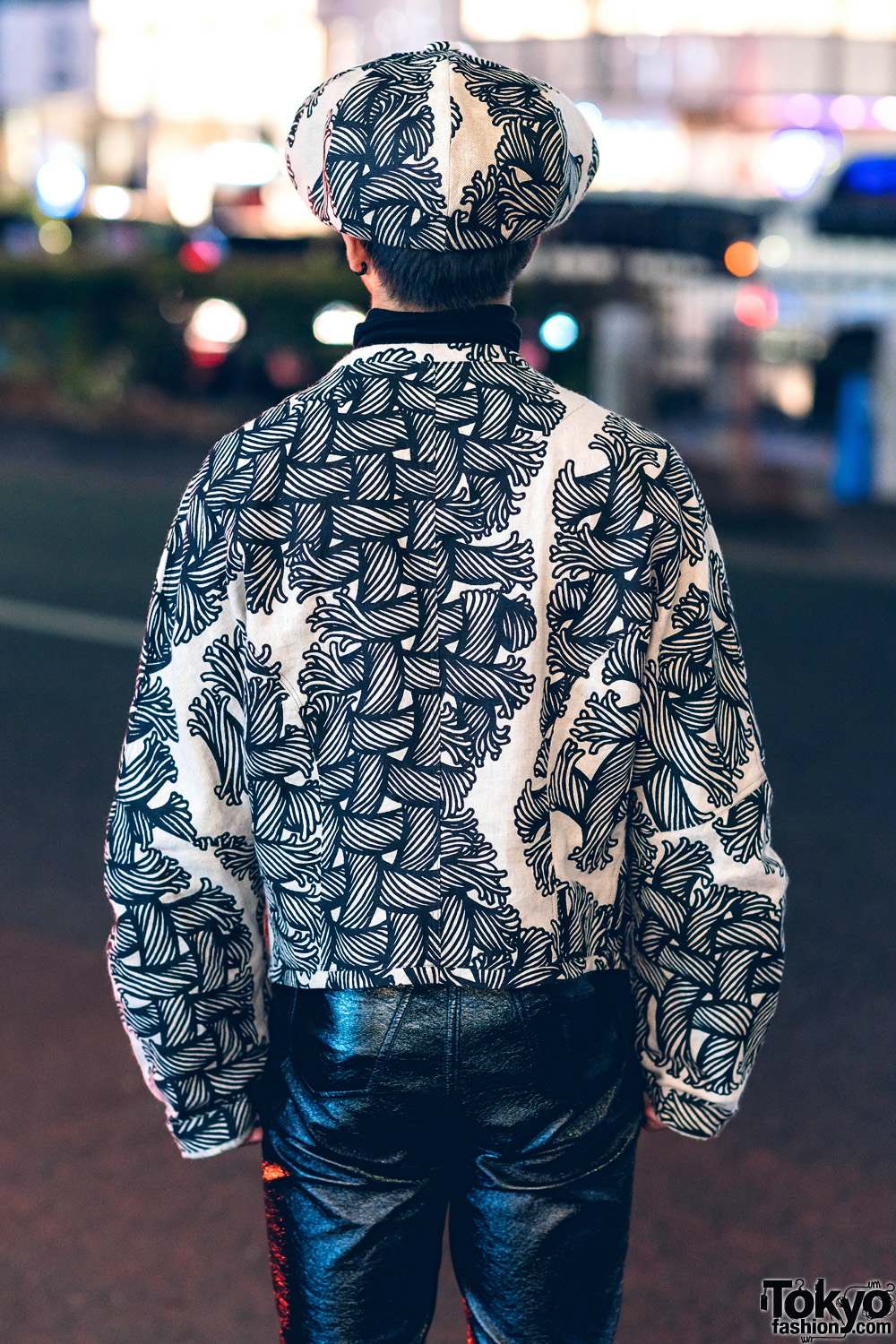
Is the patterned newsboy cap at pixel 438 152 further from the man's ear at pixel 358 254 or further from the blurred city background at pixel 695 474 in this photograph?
the blurred city background at pixel 695 474

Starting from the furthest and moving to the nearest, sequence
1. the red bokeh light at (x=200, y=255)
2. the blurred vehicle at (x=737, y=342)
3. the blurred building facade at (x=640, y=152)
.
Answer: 1. the red bokeh light at (x=200, y=255)
2. the blurred building facade at (x=640, y=152)
3. the blurred vehicle at (x=737, y=342)

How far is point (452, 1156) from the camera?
1.55m

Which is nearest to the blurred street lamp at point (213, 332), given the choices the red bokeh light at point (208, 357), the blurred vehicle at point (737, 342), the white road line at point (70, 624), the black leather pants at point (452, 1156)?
the red bokeh light at point (208, 357)

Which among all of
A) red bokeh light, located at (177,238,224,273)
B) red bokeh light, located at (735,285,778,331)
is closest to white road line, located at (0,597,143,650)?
red bokeh light, located at (735,285,778,331)

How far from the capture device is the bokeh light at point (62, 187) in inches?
1192

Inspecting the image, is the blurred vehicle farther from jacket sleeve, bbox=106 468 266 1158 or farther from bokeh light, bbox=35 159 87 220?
bokeh light, bbox=35 159 87 220

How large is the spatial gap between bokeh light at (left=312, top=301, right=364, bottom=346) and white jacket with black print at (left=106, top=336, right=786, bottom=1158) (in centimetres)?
1494

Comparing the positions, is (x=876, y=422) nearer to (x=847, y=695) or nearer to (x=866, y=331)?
(x=866, y=331)

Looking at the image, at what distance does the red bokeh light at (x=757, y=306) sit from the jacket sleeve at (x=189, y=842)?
14.6m

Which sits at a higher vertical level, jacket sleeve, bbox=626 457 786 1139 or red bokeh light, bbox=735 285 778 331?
jacket sleeve, bbox=626 457 786 1139

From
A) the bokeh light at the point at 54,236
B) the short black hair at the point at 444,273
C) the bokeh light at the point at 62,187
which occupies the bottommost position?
the bokeh light at the point at 54,236

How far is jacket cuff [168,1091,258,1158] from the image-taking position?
1689 mm

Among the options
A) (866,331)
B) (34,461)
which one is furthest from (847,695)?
(866,331)

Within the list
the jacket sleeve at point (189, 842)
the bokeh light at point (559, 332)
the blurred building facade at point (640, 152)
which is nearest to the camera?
→ the jacket sleeve at point (189, 842)
